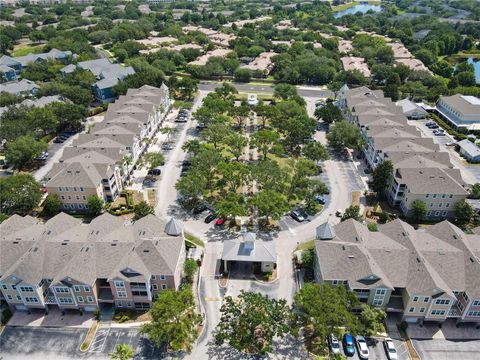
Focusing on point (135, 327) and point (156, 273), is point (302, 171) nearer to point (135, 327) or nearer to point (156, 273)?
point (156, 273)

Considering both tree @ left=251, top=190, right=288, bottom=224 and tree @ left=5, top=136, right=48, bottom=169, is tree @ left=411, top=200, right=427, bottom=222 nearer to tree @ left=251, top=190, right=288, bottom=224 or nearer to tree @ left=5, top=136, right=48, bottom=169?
tree @ left=251, top=190, right=288, bottom=224

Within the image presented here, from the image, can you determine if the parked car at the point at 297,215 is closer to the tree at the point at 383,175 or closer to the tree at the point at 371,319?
the tree at the point at 383,175

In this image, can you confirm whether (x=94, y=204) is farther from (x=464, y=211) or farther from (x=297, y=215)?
(x=464, y=211)

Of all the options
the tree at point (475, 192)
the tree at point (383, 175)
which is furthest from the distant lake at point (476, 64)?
the tree at point (383, 175)

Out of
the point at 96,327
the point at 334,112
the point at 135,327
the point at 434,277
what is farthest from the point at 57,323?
the point at 334,112

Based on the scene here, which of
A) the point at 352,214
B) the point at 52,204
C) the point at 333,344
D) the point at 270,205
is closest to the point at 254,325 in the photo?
the point at 333,344
